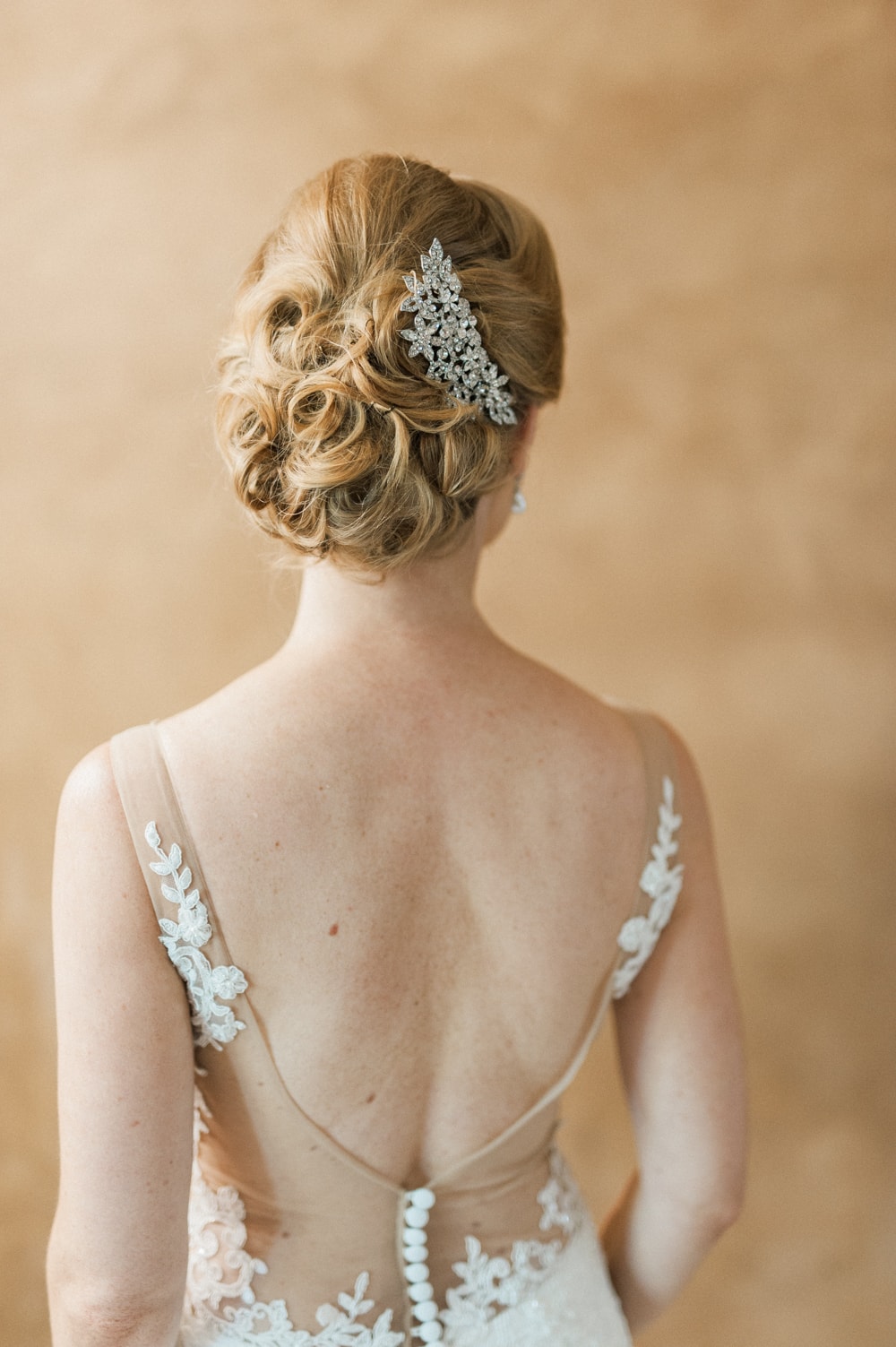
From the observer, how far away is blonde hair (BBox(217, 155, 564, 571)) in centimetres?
94

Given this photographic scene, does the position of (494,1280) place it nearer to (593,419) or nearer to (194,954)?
(194,954)

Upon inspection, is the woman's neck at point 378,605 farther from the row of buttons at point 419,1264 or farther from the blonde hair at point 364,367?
the row of buttons at point 419,1264

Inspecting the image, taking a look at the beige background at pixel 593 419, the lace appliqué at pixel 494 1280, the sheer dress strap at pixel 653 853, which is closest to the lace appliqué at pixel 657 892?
the sheer dress strap at pixel 653 853

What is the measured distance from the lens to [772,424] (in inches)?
71.6

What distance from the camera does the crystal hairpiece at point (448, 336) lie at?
948 mm

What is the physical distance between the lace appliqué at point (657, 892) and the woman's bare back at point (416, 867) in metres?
0.02

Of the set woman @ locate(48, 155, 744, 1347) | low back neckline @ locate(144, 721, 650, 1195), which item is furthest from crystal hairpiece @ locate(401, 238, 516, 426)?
low back neckline @ locate(144, 721, 650, 1195)

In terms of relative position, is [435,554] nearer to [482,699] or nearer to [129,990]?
[482,699]

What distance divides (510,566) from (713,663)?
0.37 meters

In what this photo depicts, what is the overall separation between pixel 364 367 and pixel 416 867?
1.45 ft

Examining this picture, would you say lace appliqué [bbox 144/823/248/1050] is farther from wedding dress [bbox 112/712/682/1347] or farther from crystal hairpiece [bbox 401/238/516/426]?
crystal hairpiece [bbox 401/238/516/426]

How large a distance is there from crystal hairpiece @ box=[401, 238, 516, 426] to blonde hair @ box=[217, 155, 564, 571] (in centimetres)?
1

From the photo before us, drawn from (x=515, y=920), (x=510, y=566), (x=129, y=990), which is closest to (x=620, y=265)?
Answer: (x=510, y=566)

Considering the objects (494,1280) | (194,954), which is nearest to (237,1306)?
(494,1280)
